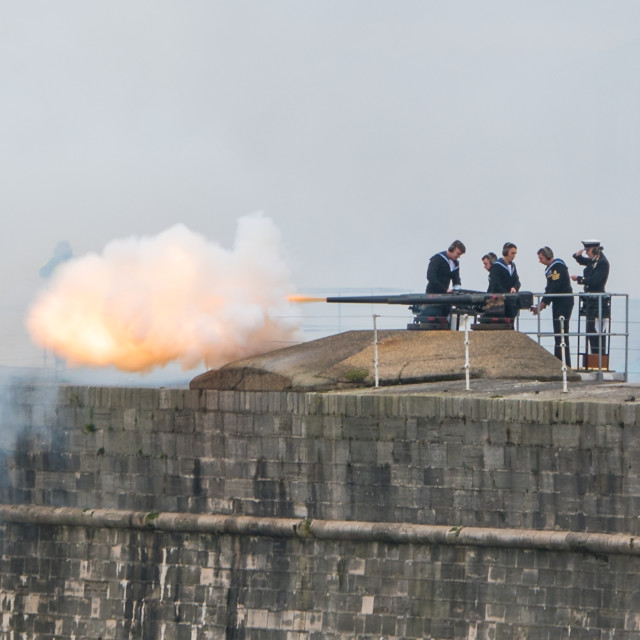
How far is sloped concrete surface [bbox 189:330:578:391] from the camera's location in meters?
16.4

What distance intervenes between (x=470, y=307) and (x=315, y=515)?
4183mm

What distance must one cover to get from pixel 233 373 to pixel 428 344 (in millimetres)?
2612

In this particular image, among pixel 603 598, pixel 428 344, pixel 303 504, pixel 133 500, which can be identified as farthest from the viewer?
pixel 428 344

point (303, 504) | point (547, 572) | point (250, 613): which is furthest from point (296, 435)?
point (547, 572)

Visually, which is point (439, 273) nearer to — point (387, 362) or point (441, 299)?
point (441, 299)

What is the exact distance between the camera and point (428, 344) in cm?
1748

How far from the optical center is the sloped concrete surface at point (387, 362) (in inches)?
645

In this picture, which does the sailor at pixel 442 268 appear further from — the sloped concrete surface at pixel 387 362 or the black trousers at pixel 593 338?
the black trousers at pixel 593 338

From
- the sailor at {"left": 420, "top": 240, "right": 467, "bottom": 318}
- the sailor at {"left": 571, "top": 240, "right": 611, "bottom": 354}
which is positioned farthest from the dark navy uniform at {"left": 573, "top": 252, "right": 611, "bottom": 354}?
the sailor at {"left": 420, "top": 240, "right": 467, "bottom": 318}

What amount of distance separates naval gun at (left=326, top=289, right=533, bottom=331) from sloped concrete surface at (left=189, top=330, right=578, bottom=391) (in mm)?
453

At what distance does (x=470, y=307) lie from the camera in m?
18.1

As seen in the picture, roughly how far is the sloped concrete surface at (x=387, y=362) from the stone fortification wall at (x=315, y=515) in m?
0.70

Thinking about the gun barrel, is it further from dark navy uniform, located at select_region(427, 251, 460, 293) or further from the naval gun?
dark navy uniform, located at select_region(427, 251, 460, 293)

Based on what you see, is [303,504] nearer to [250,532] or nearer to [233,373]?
[250,532]
